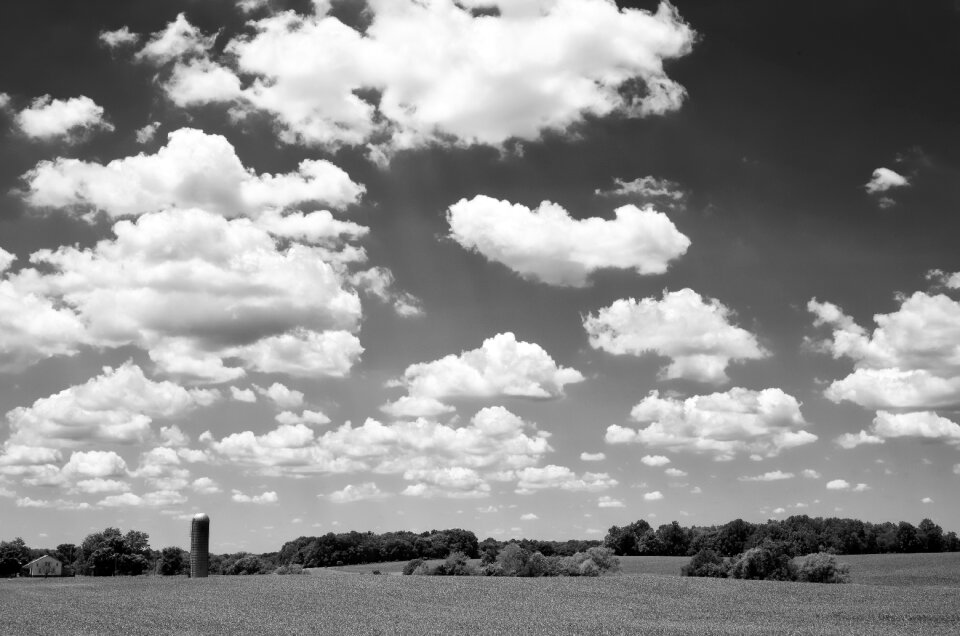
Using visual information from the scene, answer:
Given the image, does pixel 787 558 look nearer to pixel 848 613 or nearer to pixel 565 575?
pixel 565 575

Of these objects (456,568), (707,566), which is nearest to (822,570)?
(707,566)

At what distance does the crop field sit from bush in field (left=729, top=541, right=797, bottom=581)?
44.2 feet

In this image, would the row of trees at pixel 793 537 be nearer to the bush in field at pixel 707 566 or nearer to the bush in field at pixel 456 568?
the bush in field at pixel 707 566

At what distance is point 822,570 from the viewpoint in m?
81.8

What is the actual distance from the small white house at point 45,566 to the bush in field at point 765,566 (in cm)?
15071

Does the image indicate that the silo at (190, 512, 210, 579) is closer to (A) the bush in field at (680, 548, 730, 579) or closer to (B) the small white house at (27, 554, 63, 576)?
(A) the bush in field at (680, 548, 730, 579)

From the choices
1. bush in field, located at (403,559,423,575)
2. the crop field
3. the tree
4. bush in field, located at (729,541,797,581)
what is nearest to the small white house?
the tree

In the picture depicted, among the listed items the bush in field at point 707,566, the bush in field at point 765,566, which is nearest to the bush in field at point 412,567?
the bush in field at point 707,566

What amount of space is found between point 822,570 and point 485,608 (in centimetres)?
4171

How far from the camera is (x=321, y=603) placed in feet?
201

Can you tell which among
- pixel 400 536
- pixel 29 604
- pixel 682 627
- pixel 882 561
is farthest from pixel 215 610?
pixel 400 536

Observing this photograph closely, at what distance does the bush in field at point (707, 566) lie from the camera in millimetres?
92125

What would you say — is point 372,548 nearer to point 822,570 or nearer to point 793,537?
point 793,537

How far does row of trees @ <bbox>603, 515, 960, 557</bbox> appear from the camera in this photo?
14688 cm
